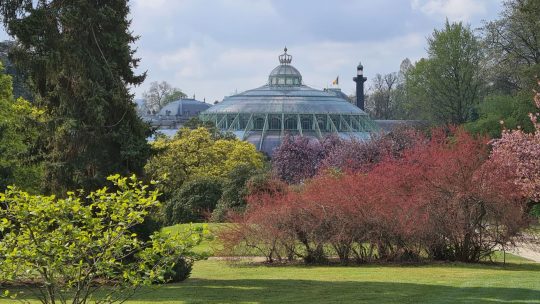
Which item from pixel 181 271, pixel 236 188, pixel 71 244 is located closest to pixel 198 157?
pixel 236 188

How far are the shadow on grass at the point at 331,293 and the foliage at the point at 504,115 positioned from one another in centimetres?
2726

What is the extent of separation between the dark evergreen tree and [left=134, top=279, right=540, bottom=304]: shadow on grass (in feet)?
11.1

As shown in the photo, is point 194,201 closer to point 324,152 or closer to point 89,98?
point 324,152

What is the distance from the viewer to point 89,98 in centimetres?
1866

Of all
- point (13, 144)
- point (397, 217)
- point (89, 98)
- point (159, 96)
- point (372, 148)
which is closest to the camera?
point (89, 98)

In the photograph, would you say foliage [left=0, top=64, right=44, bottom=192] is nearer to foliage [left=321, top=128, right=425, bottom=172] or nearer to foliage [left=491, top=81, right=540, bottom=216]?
foliage [left=491, top=81, right=540, bottom=216]

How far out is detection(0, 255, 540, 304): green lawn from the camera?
49.3 ft

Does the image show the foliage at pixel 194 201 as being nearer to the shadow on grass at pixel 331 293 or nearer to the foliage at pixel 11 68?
the foliage at pixel 11 68

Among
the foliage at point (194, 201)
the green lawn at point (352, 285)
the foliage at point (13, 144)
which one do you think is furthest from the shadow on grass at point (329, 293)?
the foliage at point (194, 201)

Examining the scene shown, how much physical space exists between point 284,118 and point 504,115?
29457 mm

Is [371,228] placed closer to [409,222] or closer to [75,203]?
[409,222]

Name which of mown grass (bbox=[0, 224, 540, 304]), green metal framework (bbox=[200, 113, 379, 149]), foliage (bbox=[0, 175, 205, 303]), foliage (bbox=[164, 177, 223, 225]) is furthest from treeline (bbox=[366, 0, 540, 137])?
foliage (bbox=[0, 175, 205, 303])

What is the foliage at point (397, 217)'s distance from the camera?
77.3 feet

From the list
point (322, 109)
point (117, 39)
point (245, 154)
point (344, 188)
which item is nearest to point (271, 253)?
point (344, 188)
